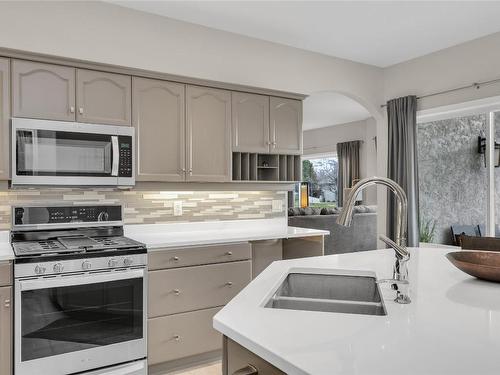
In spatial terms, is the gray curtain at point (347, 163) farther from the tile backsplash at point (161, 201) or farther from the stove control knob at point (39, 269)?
the stove control knob at point (39, 269)

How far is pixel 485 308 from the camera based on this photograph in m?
1.18

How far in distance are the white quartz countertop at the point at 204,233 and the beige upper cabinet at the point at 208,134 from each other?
1.53 feet

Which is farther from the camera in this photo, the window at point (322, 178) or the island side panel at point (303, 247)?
the window at point (322, 178)

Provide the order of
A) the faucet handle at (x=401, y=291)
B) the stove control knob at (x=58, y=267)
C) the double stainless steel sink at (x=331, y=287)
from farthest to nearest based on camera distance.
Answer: the stove control knob at (x=58, y=267) < the double stainless steel sink at (x=331, y=287) < the faucet handle at (x=401, y=291)

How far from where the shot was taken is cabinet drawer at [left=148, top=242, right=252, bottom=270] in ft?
8.96

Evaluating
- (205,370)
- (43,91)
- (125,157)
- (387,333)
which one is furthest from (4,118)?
(387,333)

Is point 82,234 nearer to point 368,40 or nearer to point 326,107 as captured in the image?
point 368,40

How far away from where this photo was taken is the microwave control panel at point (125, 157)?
9.45 feet

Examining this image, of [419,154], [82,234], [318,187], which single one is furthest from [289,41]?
[318,187]

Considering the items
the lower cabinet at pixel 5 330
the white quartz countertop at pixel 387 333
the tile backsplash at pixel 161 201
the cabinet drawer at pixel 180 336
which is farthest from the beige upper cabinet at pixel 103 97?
the white quartz countertop at pixel 387 333

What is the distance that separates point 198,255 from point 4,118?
152 cm

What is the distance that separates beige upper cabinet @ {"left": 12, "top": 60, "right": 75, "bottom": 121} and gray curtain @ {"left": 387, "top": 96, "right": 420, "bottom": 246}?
3186mm

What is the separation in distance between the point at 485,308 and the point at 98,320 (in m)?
2.13

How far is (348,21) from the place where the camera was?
132 inches
